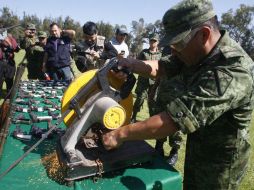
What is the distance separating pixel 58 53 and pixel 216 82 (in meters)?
6.13

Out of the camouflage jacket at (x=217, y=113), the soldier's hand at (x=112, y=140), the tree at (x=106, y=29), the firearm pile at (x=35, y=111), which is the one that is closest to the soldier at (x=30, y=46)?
the firearm pile at (x=35, y=111)

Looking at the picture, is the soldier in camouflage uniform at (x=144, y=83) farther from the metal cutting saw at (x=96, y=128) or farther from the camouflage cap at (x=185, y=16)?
the camouflage cap at (x=185, y=16)

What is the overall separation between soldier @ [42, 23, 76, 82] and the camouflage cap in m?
5.74

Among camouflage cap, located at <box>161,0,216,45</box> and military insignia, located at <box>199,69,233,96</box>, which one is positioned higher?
camouflage cap, located at <box>161,0,216,45</box>

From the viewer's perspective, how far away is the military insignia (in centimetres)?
151

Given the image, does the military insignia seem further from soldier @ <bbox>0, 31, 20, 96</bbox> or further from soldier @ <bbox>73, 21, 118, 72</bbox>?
soldier @ <bbox>0, 31, 20, 96</bbox>

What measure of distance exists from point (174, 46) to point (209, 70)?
0.23 meters

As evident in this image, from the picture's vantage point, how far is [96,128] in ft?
6.92

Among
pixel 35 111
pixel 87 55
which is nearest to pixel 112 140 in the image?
pixel 35 111

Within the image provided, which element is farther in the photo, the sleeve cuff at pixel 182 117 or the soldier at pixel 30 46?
the soldier at pixel 30 46

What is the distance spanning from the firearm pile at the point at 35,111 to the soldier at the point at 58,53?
7.45 ft

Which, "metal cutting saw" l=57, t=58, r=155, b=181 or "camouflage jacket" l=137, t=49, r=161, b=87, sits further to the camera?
"camouflage jacket" l=137, t=49, r=161, b=87

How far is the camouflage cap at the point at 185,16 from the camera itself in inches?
62.1

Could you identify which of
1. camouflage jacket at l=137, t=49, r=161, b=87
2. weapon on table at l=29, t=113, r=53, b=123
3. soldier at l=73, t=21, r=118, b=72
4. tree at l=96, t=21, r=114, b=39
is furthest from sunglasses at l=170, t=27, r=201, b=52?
tree at l=96, t=21, r=114, b=39
